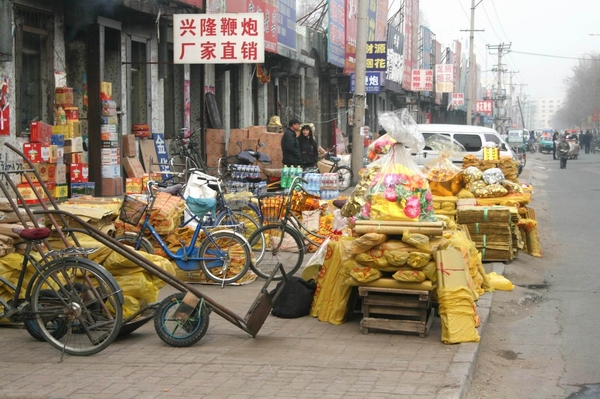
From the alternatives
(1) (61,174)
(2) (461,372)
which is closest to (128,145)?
(1) (61,174)

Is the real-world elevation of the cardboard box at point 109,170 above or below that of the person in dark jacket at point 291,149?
below

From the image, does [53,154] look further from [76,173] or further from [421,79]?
[421,79]

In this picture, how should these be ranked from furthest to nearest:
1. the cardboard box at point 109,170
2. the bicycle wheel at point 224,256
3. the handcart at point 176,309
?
the cardboard box at point 109,170 → the bicycle wheel at point 224,256 → the handcart at point 176,309

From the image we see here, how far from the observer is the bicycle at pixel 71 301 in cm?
630

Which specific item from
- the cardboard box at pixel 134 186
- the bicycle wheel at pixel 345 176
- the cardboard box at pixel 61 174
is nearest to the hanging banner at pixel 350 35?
the bicycle wheel at pixel 345 176

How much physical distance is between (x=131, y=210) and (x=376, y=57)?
1776 cm

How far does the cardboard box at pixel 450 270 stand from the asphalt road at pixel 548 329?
0.64 metres

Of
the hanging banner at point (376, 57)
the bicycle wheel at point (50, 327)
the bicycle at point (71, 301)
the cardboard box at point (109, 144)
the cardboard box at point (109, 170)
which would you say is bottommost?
the bicycle wheel at point (50, 327)

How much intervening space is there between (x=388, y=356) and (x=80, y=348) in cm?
241

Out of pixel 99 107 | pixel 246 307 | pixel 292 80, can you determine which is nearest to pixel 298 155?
pixel 99 107

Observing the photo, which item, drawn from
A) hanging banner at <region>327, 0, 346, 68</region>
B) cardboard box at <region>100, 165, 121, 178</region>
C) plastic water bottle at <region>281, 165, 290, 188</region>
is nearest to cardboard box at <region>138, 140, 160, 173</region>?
cardboard box at <region>100, 165, 121, 178</region>

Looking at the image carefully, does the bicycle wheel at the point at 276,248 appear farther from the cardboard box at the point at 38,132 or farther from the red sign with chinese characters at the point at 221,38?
the red sign with chinese characters at the point at 221,38

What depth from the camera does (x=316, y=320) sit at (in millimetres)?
7855

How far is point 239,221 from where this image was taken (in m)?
11.2
